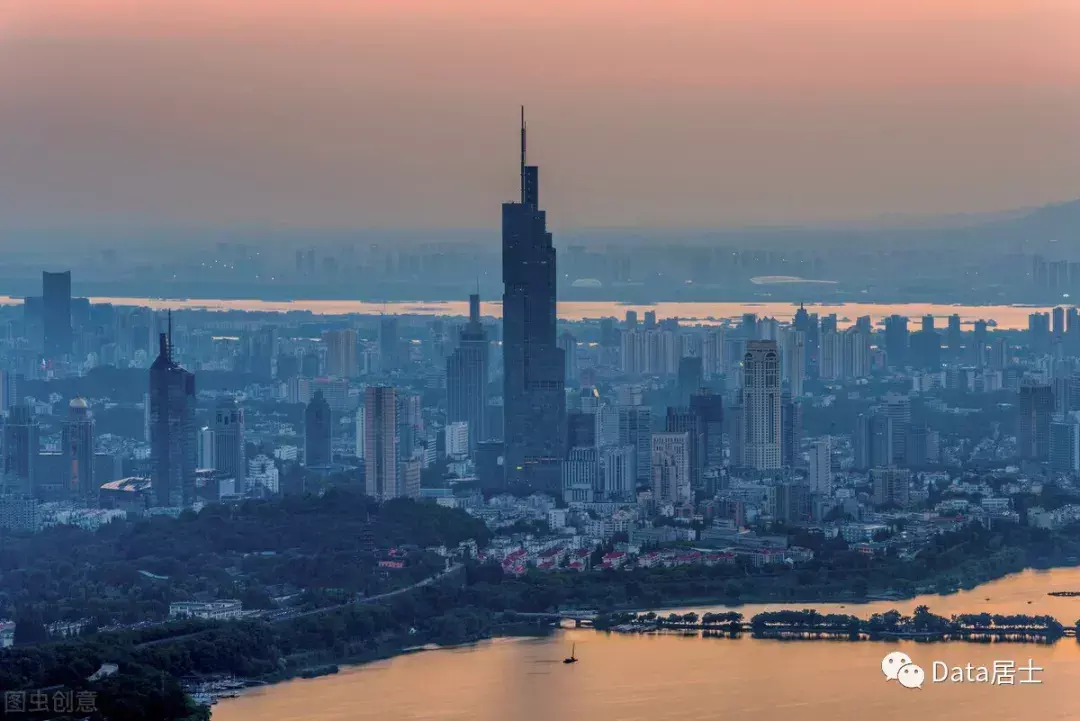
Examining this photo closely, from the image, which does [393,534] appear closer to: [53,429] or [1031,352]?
[53,429]

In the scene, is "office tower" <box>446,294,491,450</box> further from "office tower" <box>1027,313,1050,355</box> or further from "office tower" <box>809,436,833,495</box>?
"office tower" <box>1027,313,1050,355</box>

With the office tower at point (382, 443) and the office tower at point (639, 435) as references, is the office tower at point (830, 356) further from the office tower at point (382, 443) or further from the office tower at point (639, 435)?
the office tower at point (382, 443)

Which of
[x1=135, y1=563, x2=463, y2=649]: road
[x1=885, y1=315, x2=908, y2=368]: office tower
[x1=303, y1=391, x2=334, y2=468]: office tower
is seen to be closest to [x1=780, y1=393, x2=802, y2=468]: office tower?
[x1=303, y1=391, x2=334, y2=468]: office tower

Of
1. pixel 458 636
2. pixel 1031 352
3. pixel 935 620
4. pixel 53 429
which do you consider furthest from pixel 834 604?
pixel 1031 352

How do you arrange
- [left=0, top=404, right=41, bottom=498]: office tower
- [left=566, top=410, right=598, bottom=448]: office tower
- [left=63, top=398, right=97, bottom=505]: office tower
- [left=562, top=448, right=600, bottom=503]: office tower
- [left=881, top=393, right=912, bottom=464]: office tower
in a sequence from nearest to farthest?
[left=562, top=448, right=600, bottom=503]: office tower → [left=0, top=404, right=41, bottom=498]: office tower → [left=63, top=398, right=97, bottom=505]: office tower → [left=566, top=410, right=598, bottom=448]: office tower → [left=881, top=393, right=912, bottom=464]: office tower

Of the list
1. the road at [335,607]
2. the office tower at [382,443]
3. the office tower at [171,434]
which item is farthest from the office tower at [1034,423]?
the road at [335,607]

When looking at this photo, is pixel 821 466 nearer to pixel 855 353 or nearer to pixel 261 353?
pixel 855 353
